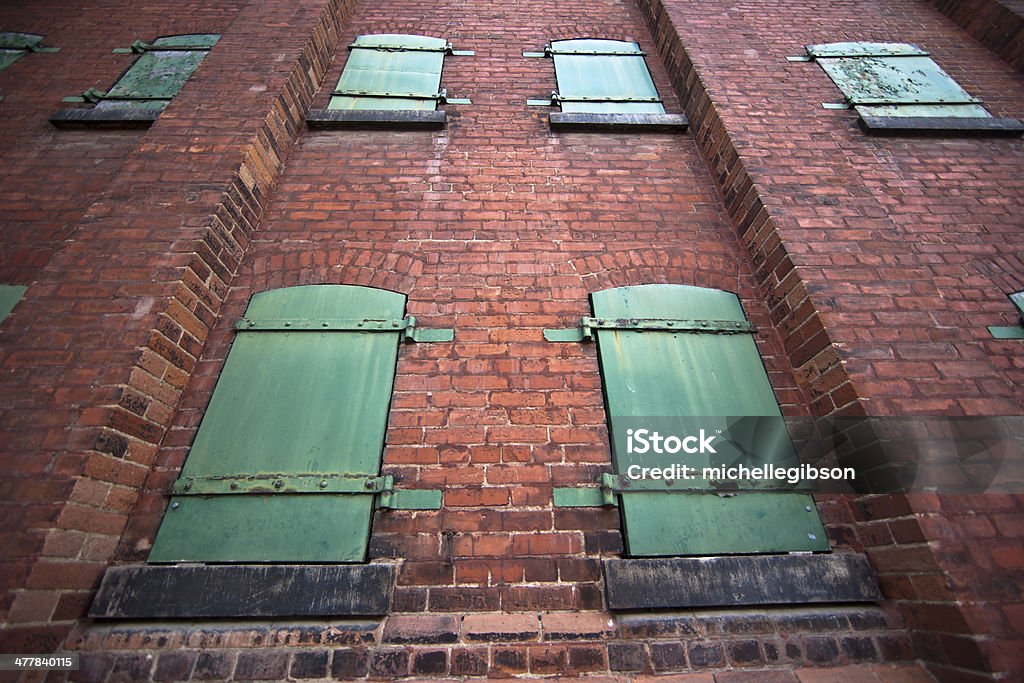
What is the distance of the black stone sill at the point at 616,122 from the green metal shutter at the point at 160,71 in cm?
313

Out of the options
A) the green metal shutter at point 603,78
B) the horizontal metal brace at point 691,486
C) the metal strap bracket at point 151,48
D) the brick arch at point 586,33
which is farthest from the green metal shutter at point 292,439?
the brick arch at point 586,33

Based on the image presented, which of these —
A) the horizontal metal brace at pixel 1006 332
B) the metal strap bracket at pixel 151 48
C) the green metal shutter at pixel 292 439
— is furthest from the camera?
the metal strap bracket at pixel 151 48

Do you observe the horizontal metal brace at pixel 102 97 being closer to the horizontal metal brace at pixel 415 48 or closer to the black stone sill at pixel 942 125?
the horizontal metal brace at pixel 415 48

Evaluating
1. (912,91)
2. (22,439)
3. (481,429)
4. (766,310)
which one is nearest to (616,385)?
(481,429)

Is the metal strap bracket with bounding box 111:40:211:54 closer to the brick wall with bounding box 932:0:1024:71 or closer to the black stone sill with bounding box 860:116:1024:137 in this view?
the black stone sill with bounding box 860:116:1024:137

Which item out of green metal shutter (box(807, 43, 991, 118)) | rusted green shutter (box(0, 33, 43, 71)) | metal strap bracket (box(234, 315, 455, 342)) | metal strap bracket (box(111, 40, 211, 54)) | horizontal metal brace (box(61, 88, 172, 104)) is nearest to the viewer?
metal strap bracket (box(234, 315, 455, 342))

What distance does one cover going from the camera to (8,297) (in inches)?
99.3

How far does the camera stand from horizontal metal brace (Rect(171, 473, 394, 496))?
1.99 meters

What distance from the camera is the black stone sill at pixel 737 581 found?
1.79 meters

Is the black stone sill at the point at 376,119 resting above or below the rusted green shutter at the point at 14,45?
below

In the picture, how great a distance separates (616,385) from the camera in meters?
2.31

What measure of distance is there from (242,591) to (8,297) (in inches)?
90.7

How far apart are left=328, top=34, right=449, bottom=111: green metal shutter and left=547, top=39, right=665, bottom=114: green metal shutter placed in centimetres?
109

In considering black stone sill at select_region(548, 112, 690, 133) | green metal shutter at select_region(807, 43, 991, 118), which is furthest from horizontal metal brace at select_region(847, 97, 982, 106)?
black stone sill at select_region(548, 112, 690, 133)
